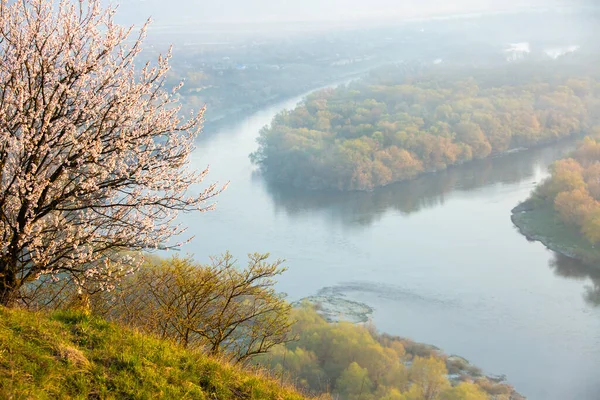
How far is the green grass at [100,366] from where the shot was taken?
2.32 meters

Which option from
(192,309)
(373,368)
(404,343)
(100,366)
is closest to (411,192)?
(404,343)

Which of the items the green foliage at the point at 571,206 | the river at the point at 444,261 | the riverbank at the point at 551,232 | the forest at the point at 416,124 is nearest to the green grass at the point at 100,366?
the river at the point at 444,261

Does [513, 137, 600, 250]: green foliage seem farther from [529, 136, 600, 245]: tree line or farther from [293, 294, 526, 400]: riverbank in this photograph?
[293, 294, 526, 400]: riverbank

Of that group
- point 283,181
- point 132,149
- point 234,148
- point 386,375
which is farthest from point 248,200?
point 132,149

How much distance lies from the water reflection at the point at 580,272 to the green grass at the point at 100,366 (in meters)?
12.0

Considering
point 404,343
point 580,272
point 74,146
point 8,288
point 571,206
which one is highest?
point 74,146

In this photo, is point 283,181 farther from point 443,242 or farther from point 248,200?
point 443,242

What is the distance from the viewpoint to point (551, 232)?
1700 cm

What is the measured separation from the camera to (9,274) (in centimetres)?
327

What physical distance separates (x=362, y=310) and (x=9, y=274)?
1015 centimetres

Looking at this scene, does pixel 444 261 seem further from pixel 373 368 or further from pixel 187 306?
pixel 187 306

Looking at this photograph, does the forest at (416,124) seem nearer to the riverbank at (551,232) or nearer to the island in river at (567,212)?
the island in river at (567,212)

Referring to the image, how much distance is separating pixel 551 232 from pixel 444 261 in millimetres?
3483

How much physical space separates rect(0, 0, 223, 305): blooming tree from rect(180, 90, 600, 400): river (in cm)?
808
